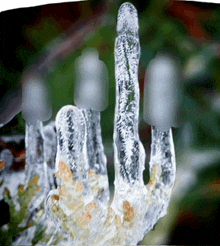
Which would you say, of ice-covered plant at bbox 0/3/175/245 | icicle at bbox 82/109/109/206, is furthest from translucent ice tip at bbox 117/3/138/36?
icicle at bbox 82/109/109/206

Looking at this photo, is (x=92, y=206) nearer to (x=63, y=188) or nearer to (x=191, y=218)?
(x=63, y=188)

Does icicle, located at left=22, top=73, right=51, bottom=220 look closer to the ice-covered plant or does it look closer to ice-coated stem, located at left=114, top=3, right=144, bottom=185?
the ice-covered plant

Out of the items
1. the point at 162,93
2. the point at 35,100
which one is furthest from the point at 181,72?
the point at 35,100

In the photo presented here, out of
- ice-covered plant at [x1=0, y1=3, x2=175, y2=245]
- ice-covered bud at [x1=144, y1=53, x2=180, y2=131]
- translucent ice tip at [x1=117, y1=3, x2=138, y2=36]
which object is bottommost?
ice-covered plant at [x1=0, y1=3, x2=175, y2=245]

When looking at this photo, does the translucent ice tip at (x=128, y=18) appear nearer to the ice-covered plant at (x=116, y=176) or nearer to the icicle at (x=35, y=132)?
the ice-covered plant at (x=116, y=176)

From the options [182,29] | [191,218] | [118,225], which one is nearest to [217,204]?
[191,218]
